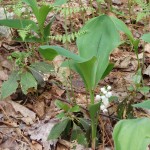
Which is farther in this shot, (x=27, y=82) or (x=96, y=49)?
(x=27, y=82)

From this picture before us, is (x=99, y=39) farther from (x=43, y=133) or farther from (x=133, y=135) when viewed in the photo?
(x=133, y=135)

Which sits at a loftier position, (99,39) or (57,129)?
(99,39)

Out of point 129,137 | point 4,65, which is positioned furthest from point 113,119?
point 4,65

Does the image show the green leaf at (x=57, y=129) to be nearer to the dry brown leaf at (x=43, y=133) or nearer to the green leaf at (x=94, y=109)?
the dry brown leaf at (x=43, y=133)

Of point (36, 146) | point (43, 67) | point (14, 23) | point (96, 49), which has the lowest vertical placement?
point (36, 146)

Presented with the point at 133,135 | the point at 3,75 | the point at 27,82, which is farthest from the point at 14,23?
the point at 133,135

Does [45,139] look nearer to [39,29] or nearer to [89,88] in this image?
[89,88]

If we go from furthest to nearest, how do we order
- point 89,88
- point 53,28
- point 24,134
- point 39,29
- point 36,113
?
point 53,28
point 39,29
point 36,113
point 24,134
point 89,88
